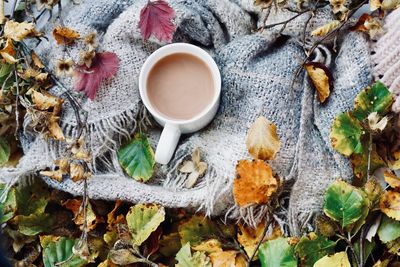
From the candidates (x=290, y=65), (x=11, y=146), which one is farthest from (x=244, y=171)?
(x=11, y=146)

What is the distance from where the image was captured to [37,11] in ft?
3.74

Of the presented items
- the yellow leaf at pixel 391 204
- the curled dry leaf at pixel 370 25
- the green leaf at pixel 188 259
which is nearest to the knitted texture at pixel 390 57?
the curled dry leaf at pixel 370 25

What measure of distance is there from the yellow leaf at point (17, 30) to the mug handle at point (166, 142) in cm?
23

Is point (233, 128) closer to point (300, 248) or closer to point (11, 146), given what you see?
point (300, 248)

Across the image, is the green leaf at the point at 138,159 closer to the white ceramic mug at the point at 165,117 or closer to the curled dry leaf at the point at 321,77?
the white ceramic mug at the point at 165,117

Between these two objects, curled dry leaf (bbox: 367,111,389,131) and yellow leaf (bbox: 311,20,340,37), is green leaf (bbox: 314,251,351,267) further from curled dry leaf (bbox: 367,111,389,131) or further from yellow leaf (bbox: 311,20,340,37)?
yellow leaf (bbox: 311,20,340,37)

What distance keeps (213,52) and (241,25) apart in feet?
0.19

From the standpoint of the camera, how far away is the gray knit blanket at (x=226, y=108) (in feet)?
3.45

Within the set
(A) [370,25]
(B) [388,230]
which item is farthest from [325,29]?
(B) [388,230]

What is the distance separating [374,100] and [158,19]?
32 cm

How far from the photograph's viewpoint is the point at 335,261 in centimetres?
102

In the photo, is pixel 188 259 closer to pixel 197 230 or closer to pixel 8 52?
pixel 197 230

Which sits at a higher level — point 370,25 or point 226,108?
point 370,25

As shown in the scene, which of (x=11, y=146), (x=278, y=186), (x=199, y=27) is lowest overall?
(x=11, y=146)
